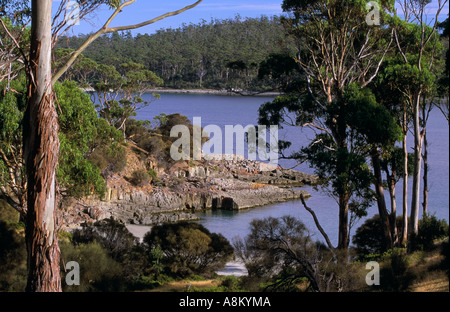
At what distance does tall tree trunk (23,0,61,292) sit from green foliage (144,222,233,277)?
32.8 ft

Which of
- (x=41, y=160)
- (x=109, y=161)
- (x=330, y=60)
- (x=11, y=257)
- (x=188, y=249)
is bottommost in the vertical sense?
(x=188, y=249)

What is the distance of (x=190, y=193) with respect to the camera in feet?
100

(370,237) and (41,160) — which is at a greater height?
(41,160)

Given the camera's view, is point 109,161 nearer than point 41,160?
No

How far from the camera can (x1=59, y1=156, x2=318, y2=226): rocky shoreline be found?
1009 inches

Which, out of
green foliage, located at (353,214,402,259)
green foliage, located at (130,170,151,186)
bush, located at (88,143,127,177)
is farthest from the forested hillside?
green foliage, located at (353,214,402,259)

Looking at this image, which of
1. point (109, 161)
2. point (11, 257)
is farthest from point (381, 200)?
point (109, 161)

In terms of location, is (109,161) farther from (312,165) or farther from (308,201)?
(312,165)

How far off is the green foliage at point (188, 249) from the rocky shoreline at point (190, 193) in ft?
26.8

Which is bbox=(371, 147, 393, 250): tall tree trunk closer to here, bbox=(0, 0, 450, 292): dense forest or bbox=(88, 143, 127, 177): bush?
bbox=(0, 0, 450, 292): dense forest

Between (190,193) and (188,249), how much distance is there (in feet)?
53.2

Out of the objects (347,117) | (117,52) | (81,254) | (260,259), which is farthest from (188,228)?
(117,52)

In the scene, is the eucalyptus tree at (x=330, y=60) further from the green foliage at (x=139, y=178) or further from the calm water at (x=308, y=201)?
the green foliage at (x=139, y=178)

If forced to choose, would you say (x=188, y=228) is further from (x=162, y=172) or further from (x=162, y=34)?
(x=162, y=34)
